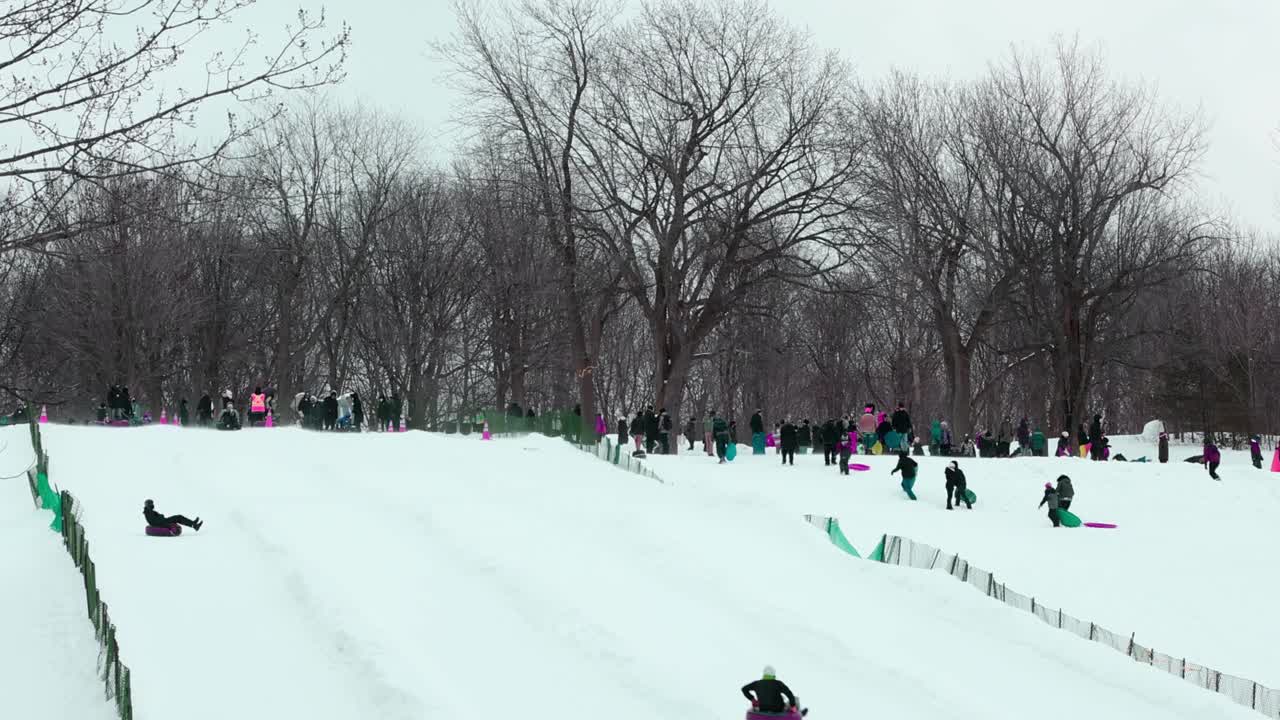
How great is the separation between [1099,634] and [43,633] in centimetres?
1253

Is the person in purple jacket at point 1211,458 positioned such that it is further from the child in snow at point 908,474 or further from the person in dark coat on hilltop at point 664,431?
the person in dark coat on hilltop at point 664,431

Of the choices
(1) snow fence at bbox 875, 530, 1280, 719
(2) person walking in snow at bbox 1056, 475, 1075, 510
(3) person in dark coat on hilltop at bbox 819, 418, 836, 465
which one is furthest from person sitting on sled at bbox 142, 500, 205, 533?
(3) person in dark coat on hilltop at bbox 819, 418, 836, 465

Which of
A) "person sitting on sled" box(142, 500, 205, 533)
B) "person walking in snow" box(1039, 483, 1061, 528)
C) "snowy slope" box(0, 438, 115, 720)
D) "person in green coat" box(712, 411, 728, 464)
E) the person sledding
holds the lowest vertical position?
"snowy slope" box(0, 438, 115, 720)

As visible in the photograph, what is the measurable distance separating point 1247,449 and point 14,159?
4762cm

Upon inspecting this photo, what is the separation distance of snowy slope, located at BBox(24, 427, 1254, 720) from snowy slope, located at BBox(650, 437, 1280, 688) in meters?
3.47

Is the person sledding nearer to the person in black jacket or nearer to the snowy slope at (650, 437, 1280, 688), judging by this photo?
the snowy slope at (650, 437, 1280, 688)

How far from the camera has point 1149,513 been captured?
30688 mm

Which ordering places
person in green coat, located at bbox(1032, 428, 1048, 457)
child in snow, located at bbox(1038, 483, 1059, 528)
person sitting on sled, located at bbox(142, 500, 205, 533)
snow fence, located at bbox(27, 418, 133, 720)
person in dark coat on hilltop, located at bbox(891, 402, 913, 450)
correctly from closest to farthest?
snow fence, located at bbox(27, 418, 133, 720) < person sitting on sled, located at bbox(142, 500, 205, 533) < child in snow, located at bbox(1038, 483, 1059, 528) < person in dark coat on hilltop, located at bbox(891, 402, 913, 450) < person in green coat, located at bbox(1032, 428, 1048, 457)

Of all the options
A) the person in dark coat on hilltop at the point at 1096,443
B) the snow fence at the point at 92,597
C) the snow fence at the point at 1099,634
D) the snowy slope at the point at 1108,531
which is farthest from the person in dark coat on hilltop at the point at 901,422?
the snow fence at the point at 92,597

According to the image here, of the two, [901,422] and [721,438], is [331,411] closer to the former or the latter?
[721,438]

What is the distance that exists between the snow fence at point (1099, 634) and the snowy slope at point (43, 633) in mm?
10929

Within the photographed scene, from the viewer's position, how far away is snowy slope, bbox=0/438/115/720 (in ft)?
42.7

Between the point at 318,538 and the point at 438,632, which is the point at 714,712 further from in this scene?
the point at 318,538

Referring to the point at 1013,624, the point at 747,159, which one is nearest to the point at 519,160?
the point at 747,159
